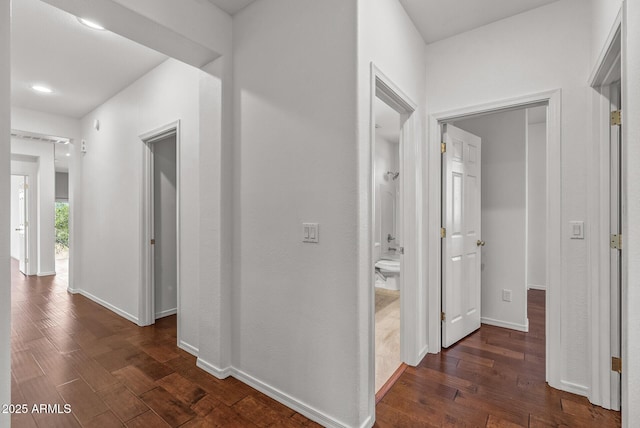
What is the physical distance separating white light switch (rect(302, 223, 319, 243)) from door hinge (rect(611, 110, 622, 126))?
2.00 metres

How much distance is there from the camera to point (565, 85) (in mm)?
2125

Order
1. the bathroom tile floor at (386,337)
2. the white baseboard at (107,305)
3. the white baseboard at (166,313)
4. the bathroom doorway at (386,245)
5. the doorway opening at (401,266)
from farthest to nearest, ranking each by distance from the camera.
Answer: the white baseboard at (166,313) → the white baseboard at (107,305) → the bathroom doorway at (386,245) → the bathroom tile floor at (386,337) → the doorway opening at (401,266)

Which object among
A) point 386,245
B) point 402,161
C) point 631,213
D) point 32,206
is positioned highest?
point 402,161

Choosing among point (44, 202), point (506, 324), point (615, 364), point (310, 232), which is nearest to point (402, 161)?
point (310, 232)

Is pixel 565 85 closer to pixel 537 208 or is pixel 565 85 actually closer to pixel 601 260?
pixel 601 260

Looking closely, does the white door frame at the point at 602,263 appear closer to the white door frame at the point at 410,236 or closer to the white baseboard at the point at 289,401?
the white door frame at the point at 410,236

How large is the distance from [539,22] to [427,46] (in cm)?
82

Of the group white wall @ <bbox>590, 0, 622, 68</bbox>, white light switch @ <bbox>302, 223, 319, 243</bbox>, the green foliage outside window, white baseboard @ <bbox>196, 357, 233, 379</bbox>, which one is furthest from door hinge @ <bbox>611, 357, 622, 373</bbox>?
the green foliage outside window

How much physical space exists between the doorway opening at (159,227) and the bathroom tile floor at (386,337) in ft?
8.21

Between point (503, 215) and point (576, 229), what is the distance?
131 centimetres

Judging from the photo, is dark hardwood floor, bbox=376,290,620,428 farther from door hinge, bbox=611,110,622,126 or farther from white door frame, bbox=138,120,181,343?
white door frame, bbox=138,120,181,343

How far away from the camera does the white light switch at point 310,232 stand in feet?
5.98

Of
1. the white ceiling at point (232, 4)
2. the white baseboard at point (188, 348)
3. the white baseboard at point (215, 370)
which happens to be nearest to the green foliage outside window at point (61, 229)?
the white baseboard at point (188, 348)

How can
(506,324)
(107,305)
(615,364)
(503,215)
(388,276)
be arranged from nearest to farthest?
(615,364)
(506,324)
(503,215)
(107,305)
(388,276)
